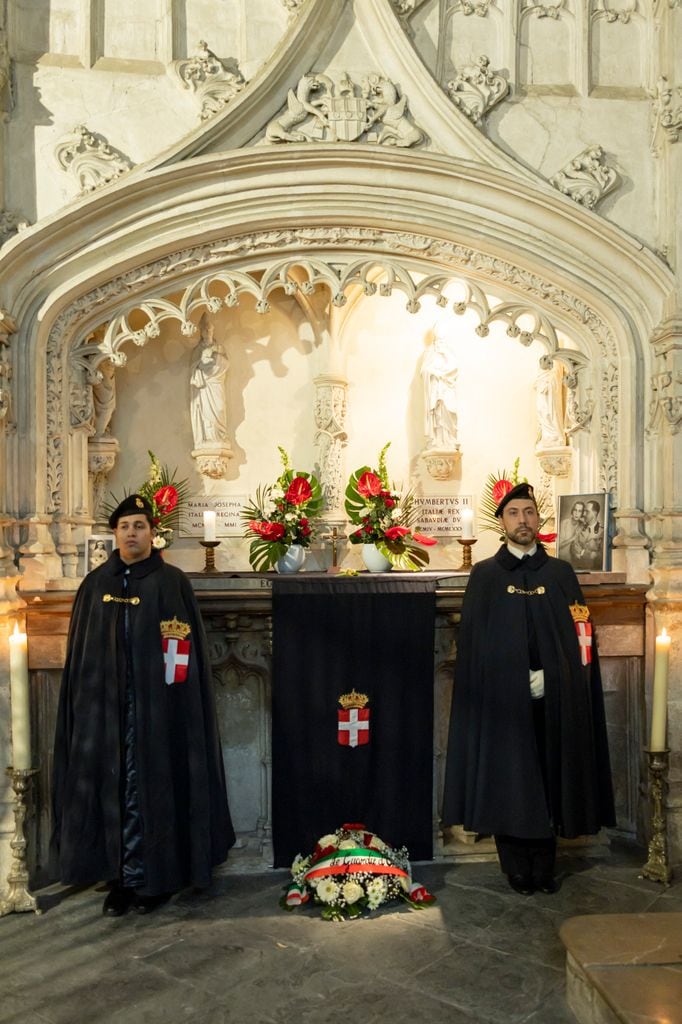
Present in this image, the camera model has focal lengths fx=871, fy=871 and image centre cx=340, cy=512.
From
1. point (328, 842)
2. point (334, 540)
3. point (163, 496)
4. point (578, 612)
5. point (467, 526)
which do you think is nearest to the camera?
point (328, 842)

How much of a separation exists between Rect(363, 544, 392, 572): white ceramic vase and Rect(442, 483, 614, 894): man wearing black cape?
2.91ft

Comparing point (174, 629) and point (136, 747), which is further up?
point (174, 629)

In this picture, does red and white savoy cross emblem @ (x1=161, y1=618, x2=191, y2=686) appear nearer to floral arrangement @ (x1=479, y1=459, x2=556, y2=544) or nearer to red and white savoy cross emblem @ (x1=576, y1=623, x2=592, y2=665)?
red and white savoy cross emblem @ (x1=576, y1=623, x2=592, y2=665)

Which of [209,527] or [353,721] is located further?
A: [209,527]

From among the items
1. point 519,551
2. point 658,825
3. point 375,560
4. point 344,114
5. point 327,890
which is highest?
point 344,114

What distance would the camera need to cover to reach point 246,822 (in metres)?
4.74

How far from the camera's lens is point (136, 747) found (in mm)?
3936

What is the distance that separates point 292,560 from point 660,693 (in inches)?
82.3

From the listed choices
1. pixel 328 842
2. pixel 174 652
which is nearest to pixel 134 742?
pixel 174 652

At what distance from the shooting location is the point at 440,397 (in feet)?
19.1

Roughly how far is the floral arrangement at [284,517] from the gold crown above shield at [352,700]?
979 millimetres

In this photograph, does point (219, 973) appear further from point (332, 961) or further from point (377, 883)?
point (377, 883)

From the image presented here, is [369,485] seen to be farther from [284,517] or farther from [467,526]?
[467,526]

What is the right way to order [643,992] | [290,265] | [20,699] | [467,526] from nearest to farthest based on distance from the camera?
[643,992] → [20,699] → [290,265] → [467,526]
